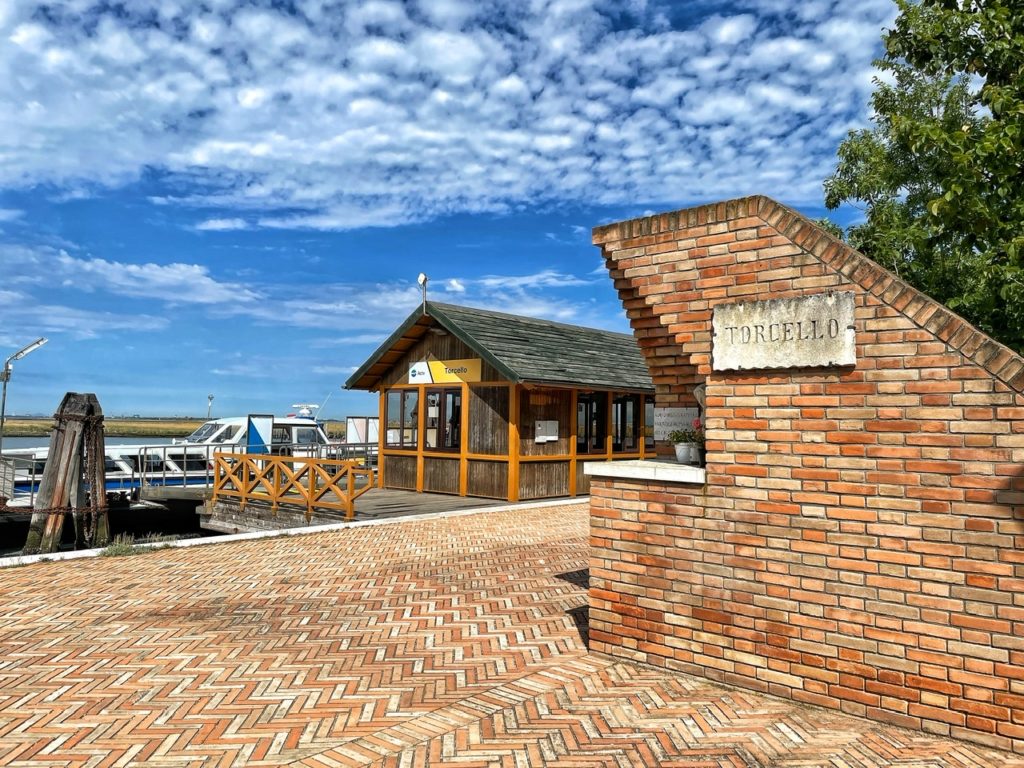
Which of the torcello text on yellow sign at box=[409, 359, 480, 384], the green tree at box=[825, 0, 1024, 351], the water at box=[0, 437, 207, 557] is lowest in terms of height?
the water at box=[0, 437, 207, 557]

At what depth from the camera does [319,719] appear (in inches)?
167

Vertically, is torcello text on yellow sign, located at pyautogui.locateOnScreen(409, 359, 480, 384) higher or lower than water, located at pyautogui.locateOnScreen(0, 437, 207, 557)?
higher

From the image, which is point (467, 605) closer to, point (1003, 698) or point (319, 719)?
point (319, 719)

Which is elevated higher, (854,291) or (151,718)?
(854,291)

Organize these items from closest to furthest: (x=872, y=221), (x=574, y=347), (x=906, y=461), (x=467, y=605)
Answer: (x=906, y=461)
(x=467, y=605)
(x=872, y=221)
(x=574, y=347)

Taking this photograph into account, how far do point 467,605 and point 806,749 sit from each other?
3693mm

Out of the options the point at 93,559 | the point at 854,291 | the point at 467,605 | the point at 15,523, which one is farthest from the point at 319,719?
the point at 15,523

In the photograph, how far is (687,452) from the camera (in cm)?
558

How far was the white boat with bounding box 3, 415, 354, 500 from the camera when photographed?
1889 cm

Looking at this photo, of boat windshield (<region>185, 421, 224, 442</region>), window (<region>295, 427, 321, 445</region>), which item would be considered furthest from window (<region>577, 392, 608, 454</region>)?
boat windshield (<region>185, 421, 224, 442</region>)

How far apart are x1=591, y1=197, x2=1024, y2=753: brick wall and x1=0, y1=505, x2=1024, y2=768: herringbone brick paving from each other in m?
0.28

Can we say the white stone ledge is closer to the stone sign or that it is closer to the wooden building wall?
the stone sign

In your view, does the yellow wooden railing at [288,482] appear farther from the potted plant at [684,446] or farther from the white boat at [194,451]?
the potted plant at [684,446]

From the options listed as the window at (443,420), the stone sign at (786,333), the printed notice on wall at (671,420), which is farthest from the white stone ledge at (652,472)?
the window at (443,420)
